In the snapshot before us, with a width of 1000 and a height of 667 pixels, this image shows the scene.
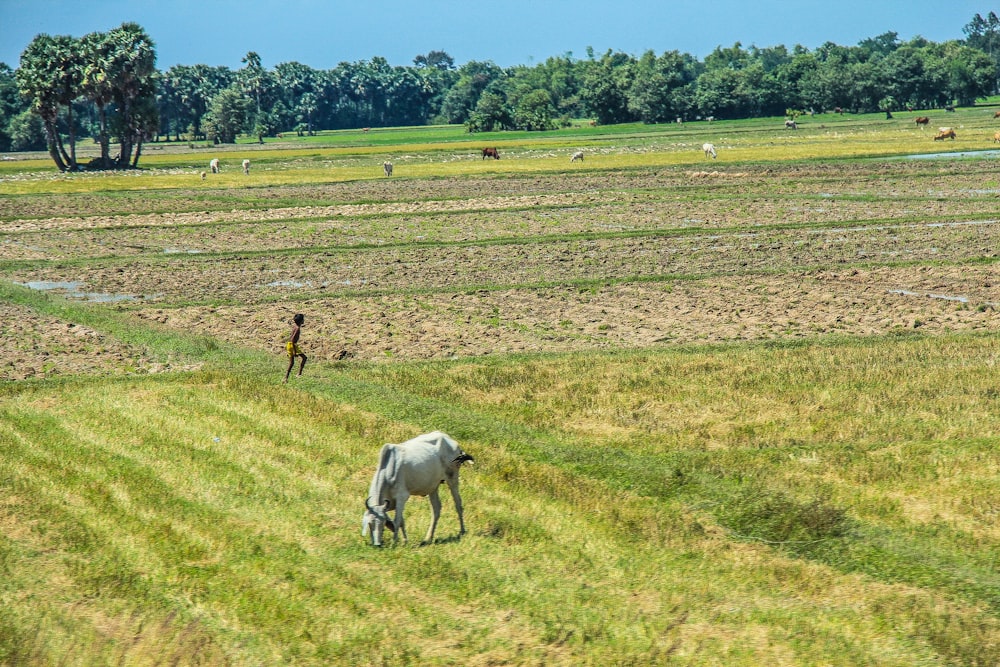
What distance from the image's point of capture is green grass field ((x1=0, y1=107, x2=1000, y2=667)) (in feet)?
34.7

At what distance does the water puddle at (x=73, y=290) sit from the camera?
30.4 metres

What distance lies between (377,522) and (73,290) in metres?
22.9

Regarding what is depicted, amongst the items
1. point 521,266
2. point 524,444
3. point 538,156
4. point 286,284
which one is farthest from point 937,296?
point 538,156

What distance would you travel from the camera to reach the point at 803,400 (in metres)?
18.7

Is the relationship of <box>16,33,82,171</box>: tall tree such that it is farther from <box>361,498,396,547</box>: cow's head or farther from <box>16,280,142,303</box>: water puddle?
<box>361,498,396,547</box>: cow's head

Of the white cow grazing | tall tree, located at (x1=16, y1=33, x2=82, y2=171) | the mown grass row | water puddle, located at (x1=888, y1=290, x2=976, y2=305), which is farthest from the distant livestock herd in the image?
the white cow grazing

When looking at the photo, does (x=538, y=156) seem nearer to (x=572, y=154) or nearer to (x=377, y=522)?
(x=572, y=154)

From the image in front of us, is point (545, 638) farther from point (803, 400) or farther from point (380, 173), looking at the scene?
point (380, 173)

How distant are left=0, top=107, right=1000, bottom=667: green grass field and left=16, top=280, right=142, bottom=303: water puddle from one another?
0.23 meters

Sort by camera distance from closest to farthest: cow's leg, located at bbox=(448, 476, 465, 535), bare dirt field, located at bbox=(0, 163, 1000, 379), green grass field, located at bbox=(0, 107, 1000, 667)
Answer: green grass field, located at bbox=(0, 107, 1000, 667) → cow's leg, located at bbox=(448, 476, 465, 535) → bare dirt field, located at bbox=(0, 163, 1000, 379)

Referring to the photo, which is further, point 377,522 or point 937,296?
point 937,296

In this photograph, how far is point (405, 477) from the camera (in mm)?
11914

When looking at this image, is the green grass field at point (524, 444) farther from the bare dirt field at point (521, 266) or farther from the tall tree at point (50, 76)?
the tall tree at point (50, 76)

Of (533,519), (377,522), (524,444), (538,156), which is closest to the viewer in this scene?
(377,522)
